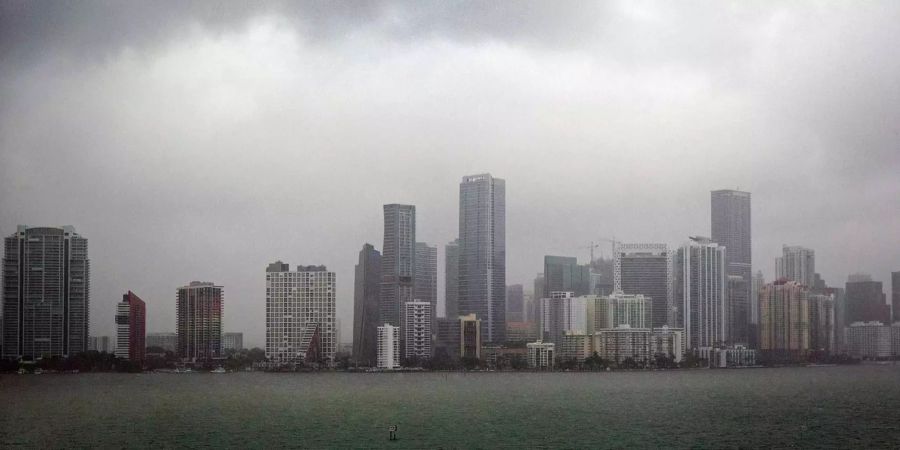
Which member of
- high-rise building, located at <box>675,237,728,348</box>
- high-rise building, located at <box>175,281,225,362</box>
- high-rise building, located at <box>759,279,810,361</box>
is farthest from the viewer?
high-rise building, located at <box>675,237,728,348</box>

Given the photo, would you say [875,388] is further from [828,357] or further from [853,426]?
[828,357]

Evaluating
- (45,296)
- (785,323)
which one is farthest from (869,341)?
(45,296)

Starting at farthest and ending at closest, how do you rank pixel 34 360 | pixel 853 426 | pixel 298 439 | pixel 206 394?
pixel 34 360
pixel 206 394
pixel 853 426
pixel 298 439

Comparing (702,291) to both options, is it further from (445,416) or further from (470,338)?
(445,416)

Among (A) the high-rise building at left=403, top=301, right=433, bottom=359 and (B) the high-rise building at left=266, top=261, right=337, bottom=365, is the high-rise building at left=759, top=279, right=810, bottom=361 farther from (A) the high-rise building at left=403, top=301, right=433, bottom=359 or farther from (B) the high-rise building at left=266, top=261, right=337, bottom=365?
(B) the high-rise building at left=266, top=261, right=337, bottom=365

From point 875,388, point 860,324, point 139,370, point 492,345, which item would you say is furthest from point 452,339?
point 875,388

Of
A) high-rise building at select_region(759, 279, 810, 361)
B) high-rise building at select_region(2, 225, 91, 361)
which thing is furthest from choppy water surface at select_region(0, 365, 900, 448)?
high-rise building at select_region(759, 279, 810, 361)
